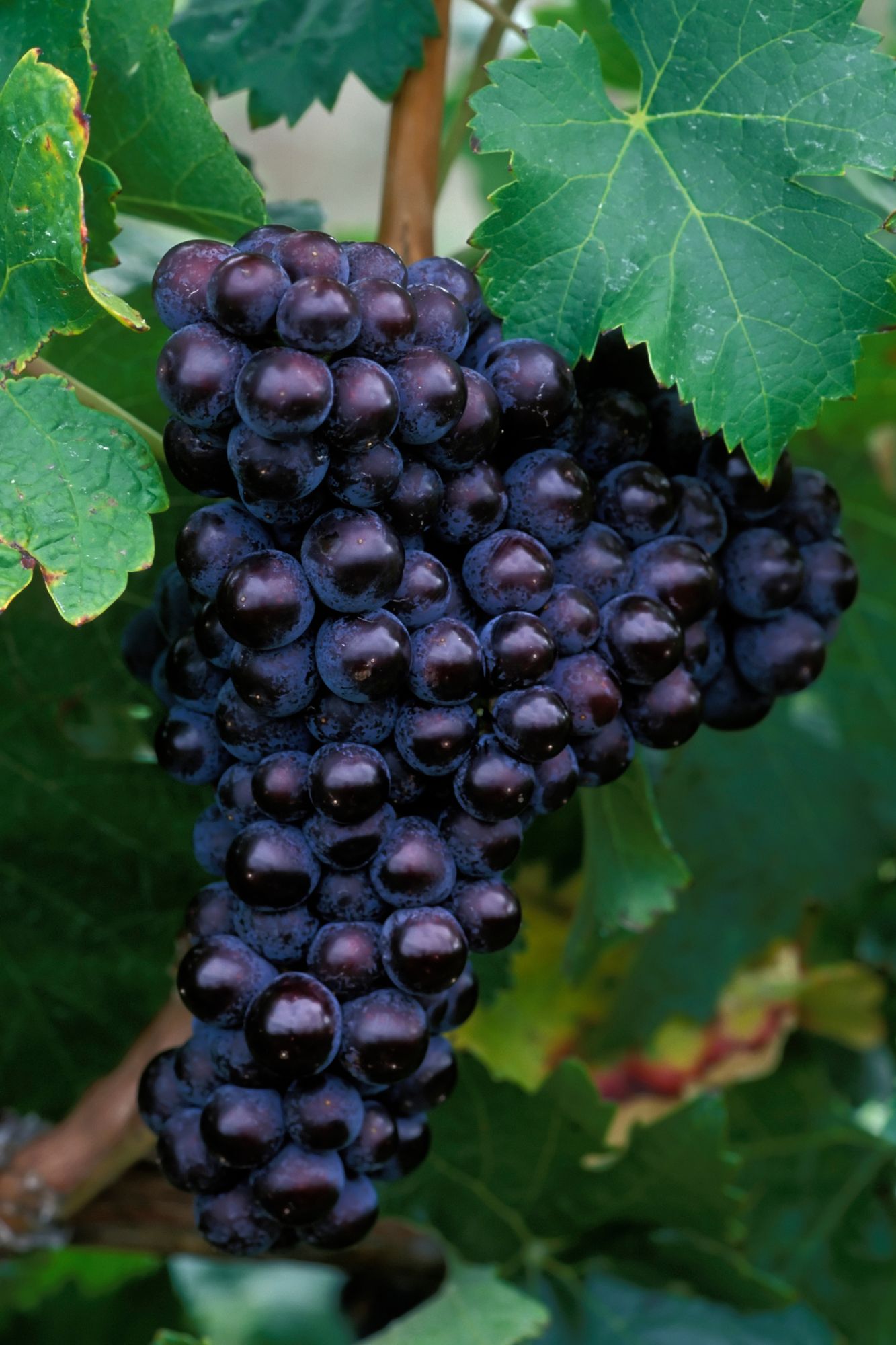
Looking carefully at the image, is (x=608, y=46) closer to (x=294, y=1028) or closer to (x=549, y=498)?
(x=549, y=498)

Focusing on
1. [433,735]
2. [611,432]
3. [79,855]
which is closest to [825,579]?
[611,432]

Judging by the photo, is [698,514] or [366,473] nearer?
[366,473]

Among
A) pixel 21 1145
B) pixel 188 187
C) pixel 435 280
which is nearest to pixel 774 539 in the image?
pixel 435 280

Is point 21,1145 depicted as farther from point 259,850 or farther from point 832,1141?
point 832,1141

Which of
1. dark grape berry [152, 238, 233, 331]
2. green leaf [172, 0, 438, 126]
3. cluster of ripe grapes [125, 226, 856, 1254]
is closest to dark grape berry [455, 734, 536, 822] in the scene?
cluster of ripe grapes [125, 226, 856, 1254]

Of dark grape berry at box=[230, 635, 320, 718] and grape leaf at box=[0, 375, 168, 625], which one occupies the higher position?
grape leaf at box=[0, 375, 168, 625]

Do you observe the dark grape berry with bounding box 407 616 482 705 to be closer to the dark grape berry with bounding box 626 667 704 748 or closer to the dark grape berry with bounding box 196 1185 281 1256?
the dark grape berry with bounding box 626 667 704 748
